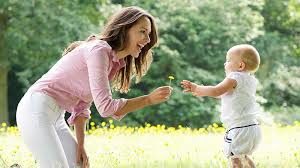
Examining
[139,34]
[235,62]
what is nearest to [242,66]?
[235,62]

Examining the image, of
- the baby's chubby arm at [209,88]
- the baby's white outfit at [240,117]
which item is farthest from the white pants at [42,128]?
the baby's white outfit at [240,117]

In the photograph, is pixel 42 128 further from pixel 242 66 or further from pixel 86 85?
pixel 242 66

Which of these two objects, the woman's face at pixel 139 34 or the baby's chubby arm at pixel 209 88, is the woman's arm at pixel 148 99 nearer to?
the woman's face at pixel 139 34

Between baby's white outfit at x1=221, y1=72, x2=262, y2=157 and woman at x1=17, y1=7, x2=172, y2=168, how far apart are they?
83cm

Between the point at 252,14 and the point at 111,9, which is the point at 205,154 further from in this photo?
the point at 252,14

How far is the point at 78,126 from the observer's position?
4.00 m

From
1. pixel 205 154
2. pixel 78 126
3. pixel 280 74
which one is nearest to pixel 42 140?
pixel 78 126

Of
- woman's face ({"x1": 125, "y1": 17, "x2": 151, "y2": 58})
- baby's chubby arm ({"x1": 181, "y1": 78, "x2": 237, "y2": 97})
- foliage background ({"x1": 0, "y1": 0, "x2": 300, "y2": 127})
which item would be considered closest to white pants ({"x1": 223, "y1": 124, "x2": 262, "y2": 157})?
baby's chubby arm ({"x1": 181, "y1": 78, "x2": 237, "y2": 97})

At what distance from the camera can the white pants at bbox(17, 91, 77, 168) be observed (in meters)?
3.59

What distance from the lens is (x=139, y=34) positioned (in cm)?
364

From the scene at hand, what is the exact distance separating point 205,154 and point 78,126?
2080mm

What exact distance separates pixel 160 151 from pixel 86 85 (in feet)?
8.88

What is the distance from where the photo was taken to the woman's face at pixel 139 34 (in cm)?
364

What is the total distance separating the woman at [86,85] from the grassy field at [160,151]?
4.25ft
